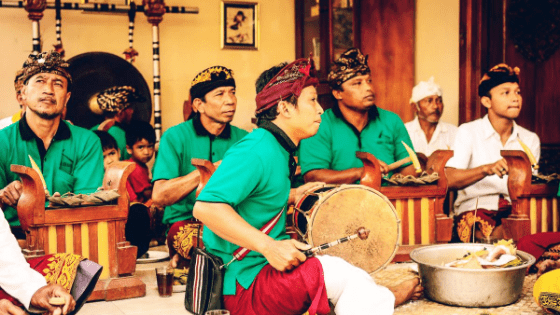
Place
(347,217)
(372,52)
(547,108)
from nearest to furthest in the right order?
(347,217) → (547,108) → (372,52)

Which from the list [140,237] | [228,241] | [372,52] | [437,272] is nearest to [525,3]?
[372,52]

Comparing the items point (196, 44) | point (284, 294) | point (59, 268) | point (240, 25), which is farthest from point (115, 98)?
point (284, 294)

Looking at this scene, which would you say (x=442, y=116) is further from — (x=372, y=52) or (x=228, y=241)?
(x=228, y=241)

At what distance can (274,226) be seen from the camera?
10.2 ft

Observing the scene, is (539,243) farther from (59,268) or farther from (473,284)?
(59,268)

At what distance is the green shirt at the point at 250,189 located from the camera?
9.50 feet

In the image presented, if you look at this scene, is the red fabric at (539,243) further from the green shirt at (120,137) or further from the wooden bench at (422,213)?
the green shirt at (120,137)

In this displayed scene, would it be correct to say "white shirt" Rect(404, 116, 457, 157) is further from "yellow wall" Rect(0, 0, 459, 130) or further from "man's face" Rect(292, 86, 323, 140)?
"man's face" Rect(292, 86, 323, 140)

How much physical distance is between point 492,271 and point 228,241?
147cm

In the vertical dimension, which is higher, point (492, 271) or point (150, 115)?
point (150, 115)

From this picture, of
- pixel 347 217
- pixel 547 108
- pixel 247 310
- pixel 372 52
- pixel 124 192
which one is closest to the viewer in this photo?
pixel 247 310

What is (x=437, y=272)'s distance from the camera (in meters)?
3.79

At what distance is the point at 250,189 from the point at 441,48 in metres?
4.82

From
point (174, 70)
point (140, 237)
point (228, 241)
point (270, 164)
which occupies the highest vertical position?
point (174, 70)
